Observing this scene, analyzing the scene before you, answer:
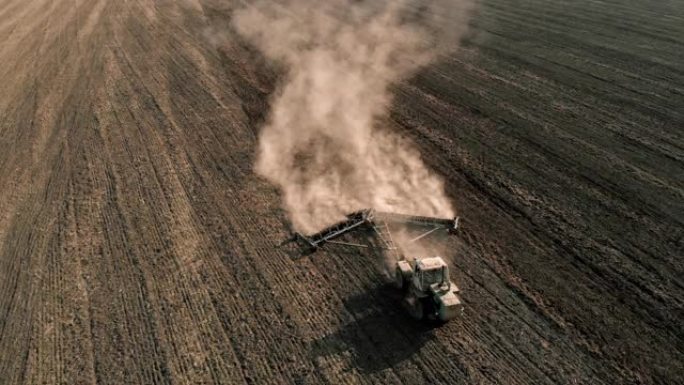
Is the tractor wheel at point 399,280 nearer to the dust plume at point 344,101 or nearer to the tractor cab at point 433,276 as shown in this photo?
the tractor cab at point 433,276

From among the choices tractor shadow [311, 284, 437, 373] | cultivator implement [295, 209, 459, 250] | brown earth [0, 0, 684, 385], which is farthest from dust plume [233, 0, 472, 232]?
tractor shadow [311, 284, 437, 373]

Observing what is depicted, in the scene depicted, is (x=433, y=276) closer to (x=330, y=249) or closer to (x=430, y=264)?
(x=430, y=264)

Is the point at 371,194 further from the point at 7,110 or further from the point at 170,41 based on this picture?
the point at 170,41

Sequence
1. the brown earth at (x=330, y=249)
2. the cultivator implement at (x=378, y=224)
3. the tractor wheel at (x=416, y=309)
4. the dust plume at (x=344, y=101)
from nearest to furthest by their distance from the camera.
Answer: the brown earth at (x=330, y=249), the tractor wheel at (x=416, y=309), the cultivator implement at (x=378, y=224), the dust plume at (x=344, y=101)

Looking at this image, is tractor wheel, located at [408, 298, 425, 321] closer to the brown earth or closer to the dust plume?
the brown earth

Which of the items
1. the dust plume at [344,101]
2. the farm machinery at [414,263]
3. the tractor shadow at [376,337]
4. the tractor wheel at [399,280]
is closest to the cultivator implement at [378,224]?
the farm machinery at [414,263]

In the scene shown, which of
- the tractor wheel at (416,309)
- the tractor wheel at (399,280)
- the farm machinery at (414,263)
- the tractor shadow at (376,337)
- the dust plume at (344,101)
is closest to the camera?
the tractor shadow at (376,337)
